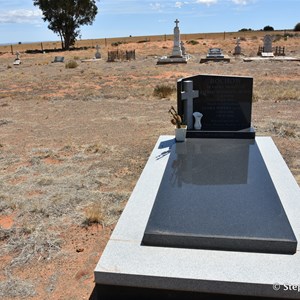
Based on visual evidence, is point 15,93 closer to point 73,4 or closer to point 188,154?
point 188,154

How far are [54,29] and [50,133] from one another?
170 feet

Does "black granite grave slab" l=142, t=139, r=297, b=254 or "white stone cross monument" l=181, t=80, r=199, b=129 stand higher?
"white stone cross monument" l=181, t=80, r=199, b=129

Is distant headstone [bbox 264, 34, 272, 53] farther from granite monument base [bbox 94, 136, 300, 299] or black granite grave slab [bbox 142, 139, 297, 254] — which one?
granite monument base [bbox 94, 136, 300, 299]

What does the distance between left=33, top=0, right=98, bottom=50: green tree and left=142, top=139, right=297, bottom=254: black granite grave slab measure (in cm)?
5543

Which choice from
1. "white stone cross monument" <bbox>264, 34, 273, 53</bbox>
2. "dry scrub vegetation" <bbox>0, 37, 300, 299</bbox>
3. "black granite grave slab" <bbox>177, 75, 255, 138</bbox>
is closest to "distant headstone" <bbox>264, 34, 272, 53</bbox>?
"white stone cross monument" <bbox>264, 34, 273, 53</bbox>

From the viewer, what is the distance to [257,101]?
13641 mm

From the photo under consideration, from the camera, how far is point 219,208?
12.9 feet

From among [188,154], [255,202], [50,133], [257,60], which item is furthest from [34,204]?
[257,60]

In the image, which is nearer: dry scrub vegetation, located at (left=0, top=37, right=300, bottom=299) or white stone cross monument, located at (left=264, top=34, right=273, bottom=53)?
dry scrub vegetation, located at (left=0, top=37, right=300, bottom=299)

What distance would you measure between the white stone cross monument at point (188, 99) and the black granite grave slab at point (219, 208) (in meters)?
1.38

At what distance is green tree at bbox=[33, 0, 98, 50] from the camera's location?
54.6 metres

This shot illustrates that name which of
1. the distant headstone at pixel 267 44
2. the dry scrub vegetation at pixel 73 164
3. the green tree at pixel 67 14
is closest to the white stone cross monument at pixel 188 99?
the dry scrub vegetation at pixel 73 164

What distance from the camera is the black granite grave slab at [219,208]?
11.1 ft

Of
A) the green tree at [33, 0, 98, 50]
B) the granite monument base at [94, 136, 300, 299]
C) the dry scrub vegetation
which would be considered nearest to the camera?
the granite monument base at [94, 136, 300, 299]
